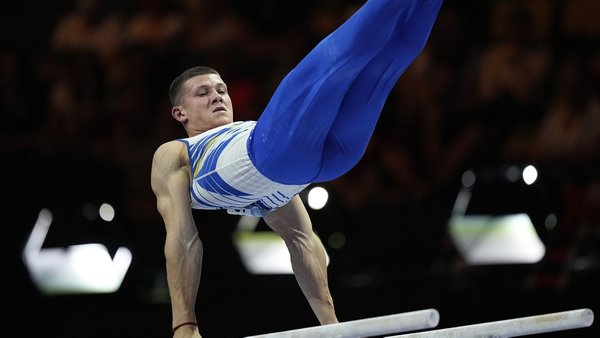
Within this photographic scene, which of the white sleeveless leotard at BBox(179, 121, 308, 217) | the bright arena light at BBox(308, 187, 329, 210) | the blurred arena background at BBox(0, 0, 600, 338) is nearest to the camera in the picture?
the white sleeveless leotard at BBox(179, 121, 308, 217)

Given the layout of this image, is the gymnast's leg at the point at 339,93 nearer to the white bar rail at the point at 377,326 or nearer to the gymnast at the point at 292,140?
the gymnast at the point at 292,140

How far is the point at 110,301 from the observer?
705 cm

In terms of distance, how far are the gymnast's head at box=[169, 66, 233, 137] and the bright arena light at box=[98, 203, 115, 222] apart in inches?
90.4

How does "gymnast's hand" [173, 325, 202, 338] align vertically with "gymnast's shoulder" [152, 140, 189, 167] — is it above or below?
below

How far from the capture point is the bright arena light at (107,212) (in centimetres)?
740

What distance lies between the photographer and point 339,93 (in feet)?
15.2

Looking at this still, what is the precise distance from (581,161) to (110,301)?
327cm

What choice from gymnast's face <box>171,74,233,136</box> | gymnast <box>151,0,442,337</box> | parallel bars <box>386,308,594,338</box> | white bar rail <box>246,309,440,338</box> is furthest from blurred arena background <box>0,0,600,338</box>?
white bar rail <box>246,309,440,338</box>

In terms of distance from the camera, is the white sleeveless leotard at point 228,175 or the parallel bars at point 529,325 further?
the white sleeveless leotard at point 228,175

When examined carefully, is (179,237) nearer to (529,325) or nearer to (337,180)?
(529,325)

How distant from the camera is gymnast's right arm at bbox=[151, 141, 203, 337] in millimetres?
4637

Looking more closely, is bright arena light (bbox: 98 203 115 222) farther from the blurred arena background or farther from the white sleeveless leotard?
the white sleeveless leotard

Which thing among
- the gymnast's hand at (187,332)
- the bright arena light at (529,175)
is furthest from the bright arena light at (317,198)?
the gymnast's hand at (187,332)

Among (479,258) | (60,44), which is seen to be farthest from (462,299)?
(60,44)
